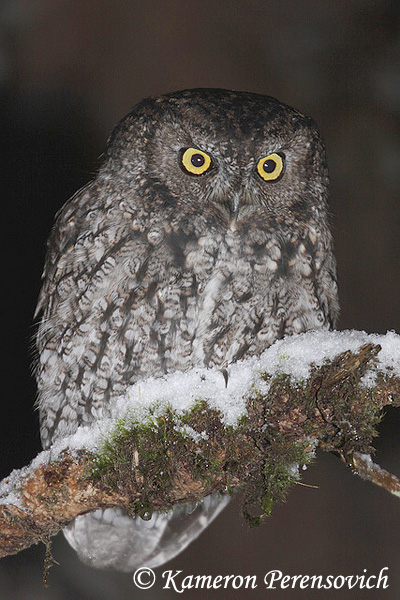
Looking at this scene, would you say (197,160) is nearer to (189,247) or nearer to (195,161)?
(195,161)

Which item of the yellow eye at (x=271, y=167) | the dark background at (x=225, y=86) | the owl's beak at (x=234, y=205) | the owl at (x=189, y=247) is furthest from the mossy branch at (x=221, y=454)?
the dark background at (x=225, y=86)

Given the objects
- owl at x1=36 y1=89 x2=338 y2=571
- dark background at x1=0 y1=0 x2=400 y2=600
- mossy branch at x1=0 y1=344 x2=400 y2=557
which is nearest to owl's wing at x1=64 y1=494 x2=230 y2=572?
owl at x1=36 y1=89 x2=338 y2=571

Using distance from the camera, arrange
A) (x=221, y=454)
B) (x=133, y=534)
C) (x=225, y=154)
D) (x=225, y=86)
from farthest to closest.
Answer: (x=225, y=86), (x=133, y=534), (x=225, y=154), (x=221, y=454)

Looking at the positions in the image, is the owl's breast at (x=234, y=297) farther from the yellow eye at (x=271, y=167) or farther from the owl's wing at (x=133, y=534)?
the owl's wing at (x=133, y=534)

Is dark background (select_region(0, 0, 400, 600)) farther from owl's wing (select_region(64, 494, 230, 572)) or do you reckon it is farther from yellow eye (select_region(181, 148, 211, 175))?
yellow eye (select_region(181, 148, 211, 175))

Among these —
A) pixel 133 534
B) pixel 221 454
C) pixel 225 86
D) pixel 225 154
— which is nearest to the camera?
pixel 221 454

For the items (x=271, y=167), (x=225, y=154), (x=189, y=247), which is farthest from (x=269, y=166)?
(x=189, y=247)

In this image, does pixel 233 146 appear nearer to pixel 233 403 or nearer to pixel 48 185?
pixel 233 403
